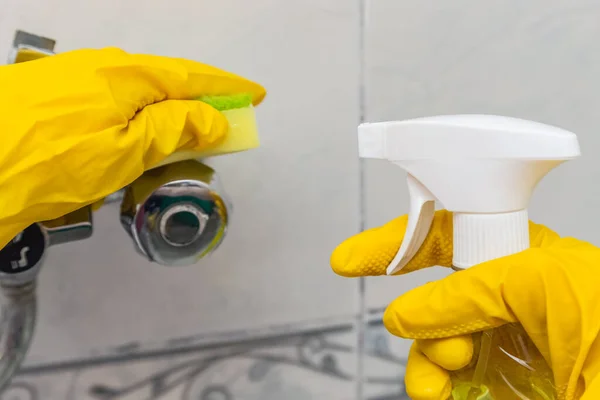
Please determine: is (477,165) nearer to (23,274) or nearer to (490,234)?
(490,234)

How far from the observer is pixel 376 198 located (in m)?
0.46

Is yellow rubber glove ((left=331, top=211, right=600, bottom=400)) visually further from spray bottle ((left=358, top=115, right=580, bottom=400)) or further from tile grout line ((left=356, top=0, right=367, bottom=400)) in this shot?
tile grout line ((left=356, top=0, right=367, bottom=400))

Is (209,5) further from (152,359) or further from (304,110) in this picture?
(152,359)

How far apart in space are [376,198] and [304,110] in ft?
0.31

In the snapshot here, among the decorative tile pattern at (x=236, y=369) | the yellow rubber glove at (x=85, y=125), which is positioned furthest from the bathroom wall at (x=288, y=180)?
the yellow rubber glove at (x=85, y=125)

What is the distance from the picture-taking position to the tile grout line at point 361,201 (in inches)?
16.7

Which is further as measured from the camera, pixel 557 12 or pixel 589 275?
pixel 557 12

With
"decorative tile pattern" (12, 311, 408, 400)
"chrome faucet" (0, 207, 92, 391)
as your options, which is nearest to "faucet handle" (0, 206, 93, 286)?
"chrome faucet" (0, 207, 92, 391)

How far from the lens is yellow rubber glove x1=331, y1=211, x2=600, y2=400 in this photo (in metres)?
0.24

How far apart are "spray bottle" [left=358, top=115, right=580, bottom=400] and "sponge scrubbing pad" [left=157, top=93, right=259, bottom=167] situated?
0.08m

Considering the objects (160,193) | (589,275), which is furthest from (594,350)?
(160,193)

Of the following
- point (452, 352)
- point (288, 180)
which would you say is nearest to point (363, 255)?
point (452, 352)

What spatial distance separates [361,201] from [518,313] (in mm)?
222

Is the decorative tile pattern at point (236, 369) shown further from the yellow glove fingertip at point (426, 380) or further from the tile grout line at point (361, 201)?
the yellow glove fingertip at point (426, 380)
